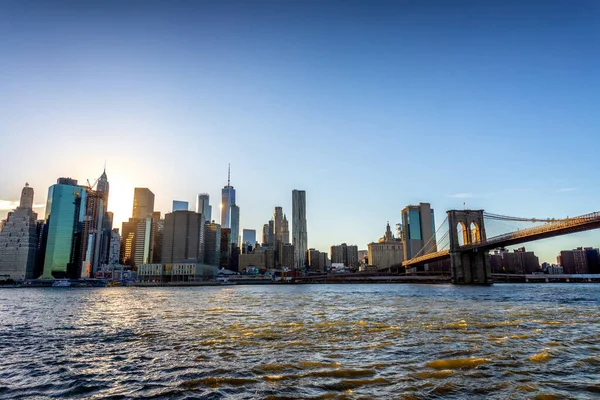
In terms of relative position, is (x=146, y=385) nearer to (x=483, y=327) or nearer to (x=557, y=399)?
(x=557, y=399)

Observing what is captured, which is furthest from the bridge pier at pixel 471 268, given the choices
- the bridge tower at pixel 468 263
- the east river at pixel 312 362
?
the east river at pixel 312 362

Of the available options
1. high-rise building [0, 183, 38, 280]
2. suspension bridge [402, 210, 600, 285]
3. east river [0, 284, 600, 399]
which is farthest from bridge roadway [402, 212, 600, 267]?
high-rise building [0, 183, 38, 280]

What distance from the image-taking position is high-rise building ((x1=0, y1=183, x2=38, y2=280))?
7387 inches

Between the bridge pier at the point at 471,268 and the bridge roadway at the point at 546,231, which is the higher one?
the bridge roadway at the point at 546,231

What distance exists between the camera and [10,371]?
12234mm

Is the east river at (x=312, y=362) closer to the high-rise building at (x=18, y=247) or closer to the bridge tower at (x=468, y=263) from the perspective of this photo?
the bridge tower at (x=468, y=263)

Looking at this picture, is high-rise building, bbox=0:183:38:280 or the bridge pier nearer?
the bridge pier

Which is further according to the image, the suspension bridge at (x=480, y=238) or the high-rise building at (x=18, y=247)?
the high-rise building at (x=18, y=247)

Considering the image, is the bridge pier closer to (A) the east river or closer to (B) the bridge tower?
(B) the bridge tower

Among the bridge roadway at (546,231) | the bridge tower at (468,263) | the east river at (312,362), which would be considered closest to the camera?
the east river at (312,362)

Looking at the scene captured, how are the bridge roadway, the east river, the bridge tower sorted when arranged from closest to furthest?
the east river
the bridge roadway
the bridge tower

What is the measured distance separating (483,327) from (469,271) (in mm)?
86545

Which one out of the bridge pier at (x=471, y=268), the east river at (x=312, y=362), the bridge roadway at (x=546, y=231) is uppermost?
the bridge roadway at (x=546, y=231)

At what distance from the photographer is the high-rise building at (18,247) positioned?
18762cm
